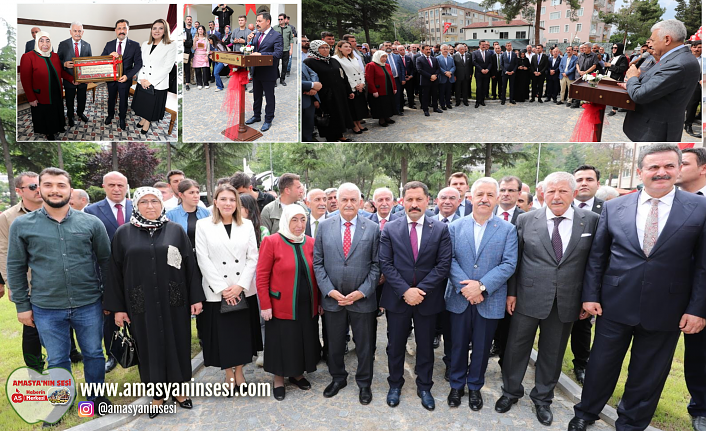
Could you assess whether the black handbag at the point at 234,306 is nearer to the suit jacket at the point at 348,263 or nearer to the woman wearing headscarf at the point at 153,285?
the woman wearing headscarf at the point at 153,285

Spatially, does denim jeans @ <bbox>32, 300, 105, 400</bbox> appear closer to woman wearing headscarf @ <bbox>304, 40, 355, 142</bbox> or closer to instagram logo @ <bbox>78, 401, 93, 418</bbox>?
instagram logo @ <bbox>78, 401, 93, 418</bbox>

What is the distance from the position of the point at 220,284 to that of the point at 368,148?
963cm

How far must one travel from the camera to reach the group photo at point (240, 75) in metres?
7.31

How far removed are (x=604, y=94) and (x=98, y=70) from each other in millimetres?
8835

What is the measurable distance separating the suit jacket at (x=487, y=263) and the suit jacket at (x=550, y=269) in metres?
0.14

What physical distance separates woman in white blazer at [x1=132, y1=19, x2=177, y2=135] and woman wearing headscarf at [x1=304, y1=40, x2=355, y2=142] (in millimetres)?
2815

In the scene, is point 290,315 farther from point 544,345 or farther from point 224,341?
point 544,345

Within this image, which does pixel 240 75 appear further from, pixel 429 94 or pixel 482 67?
pixel 482 67

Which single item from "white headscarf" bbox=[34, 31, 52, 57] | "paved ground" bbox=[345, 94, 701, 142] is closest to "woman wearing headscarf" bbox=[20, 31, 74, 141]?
"white headscarf" bbox=[34, 31, 52, 57]

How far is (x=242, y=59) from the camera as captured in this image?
21.4ft

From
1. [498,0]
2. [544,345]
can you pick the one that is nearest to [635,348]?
[544,345]

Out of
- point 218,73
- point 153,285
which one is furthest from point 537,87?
point 153,285

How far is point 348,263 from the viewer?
12.1 ft

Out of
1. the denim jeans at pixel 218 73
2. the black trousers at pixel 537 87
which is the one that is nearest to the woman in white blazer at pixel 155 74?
the denim jeans at pixel 218 73
